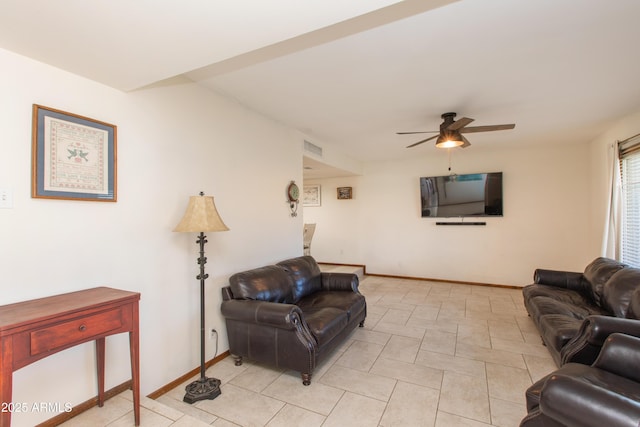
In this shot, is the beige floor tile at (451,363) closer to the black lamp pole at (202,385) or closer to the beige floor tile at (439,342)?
the beige floor tile at (439,342)

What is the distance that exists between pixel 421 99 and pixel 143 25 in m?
2.42

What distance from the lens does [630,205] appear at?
3535 mm

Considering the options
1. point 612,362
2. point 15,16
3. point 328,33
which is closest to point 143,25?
point 15,16

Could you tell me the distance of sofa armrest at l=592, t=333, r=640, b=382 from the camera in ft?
4.60

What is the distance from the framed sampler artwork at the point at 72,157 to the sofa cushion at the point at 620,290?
4123 mm

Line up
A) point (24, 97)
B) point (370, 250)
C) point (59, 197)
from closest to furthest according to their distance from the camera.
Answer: point (24, 97) < point (59, 197) < point (370, 250)

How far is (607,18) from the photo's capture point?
67.0 inches

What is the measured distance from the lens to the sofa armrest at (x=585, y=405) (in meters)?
1.08

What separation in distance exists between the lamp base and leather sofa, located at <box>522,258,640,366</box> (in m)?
2.54

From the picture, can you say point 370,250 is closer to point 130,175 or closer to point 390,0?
point 130,175

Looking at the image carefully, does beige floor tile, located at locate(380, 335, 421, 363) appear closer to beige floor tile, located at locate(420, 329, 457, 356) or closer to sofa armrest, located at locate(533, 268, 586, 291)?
beige floor tile, located at locate(420, 329, 457, 356)

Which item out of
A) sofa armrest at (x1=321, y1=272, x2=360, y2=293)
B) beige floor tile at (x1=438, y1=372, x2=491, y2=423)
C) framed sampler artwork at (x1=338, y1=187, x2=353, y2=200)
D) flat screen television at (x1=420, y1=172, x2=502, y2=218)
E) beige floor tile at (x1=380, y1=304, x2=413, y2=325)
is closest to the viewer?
beige floor tile at (x1=438, y1=372, x2=491, y2=423)

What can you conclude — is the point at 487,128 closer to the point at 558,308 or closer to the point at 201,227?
the point at 558,308

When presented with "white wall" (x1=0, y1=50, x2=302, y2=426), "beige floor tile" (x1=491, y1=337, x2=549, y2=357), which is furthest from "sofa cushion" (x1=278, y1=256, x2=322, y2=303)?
"beige floor tile" (x1=491, y1=337, x2=549, y2=357)
